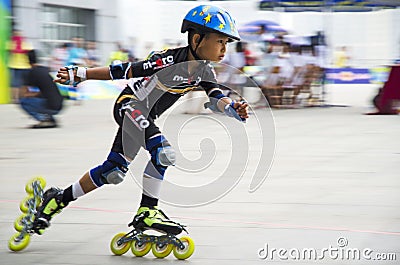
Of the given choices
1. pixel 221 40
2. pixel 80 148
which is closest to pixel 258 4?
pixel 80 148

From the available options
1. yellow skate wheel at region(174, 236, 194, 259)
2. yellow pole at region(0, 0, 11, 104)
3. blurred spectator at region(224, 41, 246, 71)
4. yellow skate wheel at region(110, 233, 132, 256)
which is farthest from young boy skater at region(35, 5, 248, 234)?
yellow pole at region(0, 0, 11, 104)

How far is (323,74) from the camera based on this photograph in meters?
20.5

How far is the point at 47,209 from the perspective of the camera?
17.5ft

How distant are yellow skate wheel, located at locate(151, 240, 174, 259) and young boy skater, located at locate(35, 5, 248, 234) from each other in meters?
0.14

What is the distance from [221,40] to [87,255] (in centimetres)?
167

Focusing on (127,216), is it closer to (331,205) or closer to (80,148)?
(331,205)

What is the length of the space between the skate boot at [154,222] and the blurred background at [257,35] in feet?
44.1

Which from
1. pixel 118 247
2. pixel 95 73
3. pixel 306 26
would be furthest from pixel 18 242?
pixel 306 26

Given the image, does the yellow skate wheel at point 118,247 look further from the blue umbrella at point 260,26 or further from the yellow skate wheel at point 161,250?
the blue umbrella at point 260,26

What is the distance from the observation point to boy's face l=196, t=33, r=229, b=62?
16.6 feet

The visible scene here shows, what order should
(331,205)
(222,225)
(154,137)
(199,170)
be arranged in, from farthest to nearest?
(199,170) → (331,205) → (222,225) → (154,137)

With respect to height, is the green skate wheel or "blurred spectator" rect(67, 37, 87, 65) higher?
the green skate wheel

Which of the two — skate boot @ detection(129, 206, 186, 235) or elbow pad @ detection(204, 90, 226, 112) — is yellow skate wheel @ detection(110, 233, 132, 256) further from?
elbow pad @ detection(204, 90, 226, 112)

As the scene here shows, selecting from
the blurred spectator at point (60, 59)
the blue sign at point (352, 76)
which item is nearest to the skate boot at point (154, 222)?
the blurred spectator at point (60, 59)
